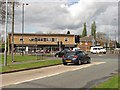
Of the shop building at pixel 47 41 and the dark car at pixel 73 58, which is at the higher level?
the shop building at pixel 47 41

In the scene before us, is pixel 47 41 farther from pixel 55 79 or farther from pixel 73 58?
pixel 55 79

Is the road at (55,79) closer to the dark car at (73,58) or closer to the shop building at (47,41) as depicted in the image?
the dark car at (73,58)

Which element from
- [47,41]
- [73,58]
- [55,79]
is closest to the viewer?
[55,79]

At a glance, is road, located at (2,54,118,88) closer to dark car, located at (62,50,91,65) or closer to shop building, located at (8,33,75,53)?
dark car, located at (62,50,91,65)

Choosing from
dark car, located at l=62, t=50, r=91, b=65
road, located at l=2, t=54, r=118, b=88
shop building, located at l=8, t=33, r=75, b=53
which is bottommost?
road, located at l=2, t=54, r=118, b=88

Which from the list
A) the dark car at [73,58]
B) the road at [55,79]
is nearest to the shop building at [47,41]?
the dark car at [73,58]

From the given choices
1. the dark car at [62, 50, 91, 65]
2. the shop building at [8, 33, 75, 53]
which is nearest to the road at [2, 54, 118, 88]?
the dark car at [62, 50, 91, 65]

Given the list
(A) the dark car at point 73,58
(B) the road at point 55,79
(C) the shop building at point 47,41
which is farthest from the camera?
(C) the shop building at point 47,41

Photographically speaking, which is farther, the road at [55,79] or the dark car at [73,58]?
the dark car at [73,58]

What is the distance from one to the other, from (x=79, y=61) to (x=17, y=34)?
6886 centimetres

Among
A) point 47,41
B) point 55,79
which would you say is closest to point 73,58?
point 55,79

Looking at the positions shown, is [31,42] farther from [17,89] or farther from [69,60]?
[17,89]

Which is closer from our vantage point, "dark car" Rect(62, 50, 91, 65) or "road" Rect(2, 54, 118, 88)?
"road" Rect(2, 54, 118, 88)

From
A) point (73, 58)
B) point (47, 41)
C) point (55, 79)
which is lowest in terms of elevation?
point (55, 79)
